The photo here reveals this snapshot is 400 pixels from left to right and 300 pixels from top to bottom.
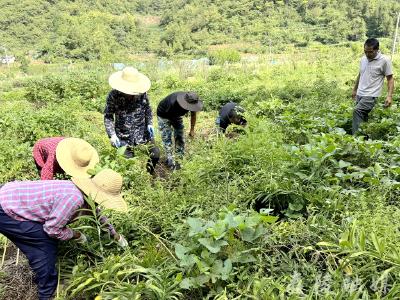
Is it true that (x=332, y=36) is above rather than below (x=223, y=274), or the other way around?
below

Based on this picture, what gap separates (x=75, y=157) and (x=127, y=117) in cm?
151

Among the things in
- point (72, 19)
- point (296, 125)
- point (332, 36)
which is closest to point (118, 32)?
point (72, 19)

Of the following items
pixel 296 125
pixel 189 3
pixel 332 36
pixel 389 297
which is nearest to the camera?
pixel 389 297

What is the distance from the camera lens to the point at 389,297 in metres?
1.95

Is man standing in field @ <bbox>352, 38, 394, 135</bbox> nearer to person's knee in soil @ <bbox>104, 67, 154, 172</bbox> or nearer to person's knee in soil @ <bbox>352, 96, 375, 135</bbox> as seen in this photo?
person's knee in soil @ <bbox>352, 96, 375, 135</bbox>

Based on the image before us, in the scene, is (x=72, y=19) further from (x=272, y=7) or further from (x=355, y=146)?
(x=355, y=146)

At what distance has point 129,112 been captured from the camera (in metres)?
4.22

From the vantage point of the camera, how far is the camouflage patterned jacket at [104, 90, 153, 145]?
162 inches

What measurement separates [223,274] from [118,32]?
69410 mm

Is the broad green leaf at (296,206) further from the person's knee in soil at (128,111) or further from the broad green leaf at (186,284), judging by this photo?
the person's knee in soil at (128,111)

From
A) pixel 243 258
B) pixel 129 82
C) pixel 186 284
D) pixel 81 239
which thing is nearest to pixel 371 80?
pixel 129 82

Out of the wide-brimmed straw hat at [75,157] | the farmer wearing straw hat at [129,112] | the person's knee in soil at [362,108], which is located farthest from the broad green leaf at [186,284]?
the person's knee in soil at [362,108]

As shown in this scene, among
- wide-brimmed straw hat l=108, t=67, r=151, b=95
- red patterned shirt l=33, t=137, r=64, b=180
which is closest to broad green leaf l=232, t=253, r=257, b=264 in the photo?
red patterned shirt l=33, t=137, r=64, b=180

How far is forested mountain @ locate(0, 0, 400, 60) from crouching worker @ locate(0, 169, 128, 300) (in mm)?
50610
